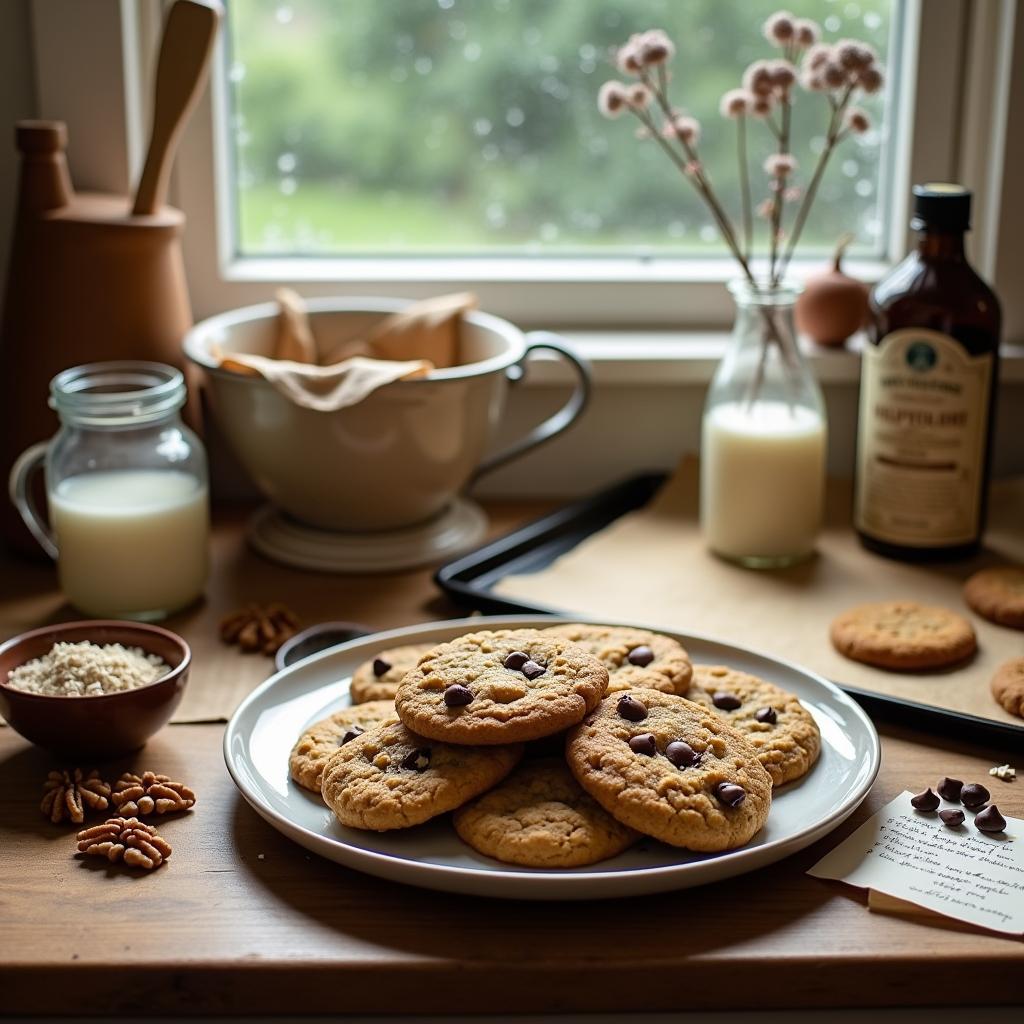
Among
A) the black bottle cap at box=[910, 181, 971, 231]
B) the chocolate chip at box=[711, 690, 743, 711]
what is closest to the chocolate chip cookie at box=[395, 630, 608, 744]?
the chocolate chip at box=[711, 690, 743, 711]

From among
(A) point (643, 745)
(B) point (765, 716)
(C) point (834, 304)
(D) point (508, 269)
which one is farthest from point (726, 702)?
(D) point (508, 269)

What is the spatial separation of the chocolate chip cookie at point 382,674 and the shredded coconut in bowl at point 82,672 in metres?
0.14

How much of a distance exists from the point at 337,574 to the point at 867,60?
670 millimetres

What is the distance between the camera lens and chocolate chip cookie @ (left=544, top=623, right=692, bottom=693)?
A: 0.94 metres

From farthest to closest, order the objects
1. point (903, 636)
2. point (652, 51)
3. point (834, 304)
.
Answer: point (834, 304)
point (652, 51)
point (903, 636)

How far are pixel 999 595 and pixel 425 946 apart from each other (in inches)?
26.4

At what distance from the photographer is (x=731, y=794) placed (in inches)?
31.5

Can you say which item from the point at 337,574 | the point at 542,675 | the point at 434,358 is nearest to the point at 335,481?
the point at 337,574

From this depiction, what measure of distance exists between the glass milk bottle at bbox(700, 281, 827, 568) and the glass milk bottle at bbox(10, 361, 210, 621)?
1.60ft

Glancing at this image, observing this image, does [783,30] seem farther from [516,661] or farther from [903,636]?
[516,661]

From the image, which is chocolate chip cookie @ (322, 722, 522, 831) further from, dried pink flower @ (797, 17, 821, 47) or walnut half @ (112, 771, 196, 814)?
dried pink flower @ (797, 17, 821, 47)

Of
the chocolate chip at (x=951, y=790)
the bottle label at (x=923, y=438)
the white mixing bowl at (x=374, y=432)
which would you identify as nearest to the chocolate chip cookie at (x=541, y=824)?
the chocolate chip at (x=951, y=790)

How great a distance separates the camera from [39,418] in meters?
1.32

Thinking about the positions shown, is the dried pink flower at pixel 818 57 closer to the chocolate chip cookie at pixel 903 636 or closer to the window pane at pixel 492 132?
the window pane at pixel 492 132
